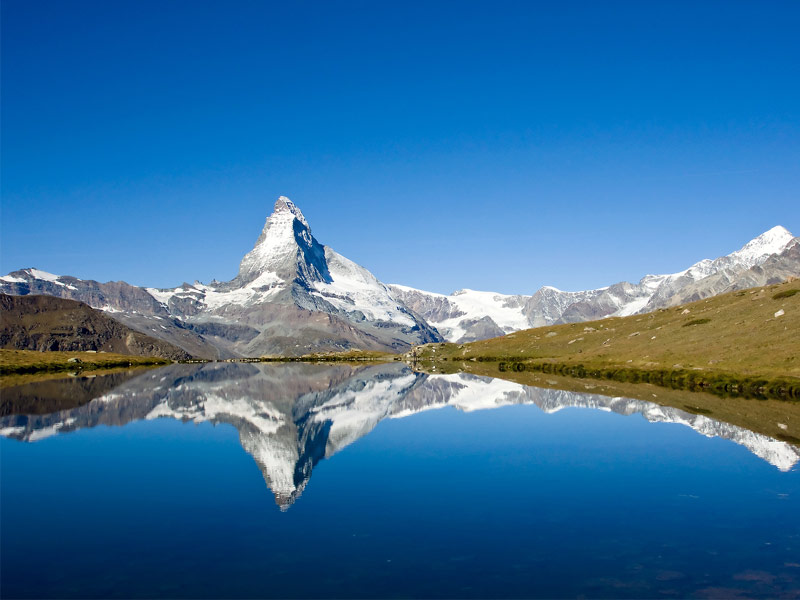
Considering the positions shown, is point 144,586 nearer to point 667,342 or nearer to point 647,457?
point 647,457

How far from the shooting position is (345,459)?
39.3 m

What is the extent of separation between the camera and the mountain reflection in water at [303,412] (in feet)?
128

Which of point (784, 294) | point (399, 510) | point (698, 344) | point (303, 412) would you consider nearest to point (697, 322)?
point (784, 294)

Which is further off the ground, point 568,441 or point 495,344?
point 495,344

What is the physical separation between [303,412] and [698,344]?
68.7 m

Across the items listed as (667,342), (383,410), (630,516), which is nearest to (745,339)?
(667,342)

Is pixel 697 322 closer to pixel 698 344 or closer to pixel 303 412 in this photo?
pixel 698 344

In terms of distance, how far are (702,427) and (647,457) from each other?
12798mm

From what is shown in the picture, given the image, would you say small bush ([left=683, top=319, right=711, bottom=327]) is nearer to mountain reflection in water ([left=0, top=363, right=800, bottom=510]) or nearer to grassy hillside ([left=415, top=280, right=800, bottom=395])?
grassy hillside ([left=415, top=280, right=800, bottom=395])

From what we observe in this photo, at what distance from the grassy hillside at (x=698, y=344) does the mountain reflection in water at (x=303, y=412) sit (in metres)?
21.6

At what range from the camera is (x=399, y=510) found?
27031 millimetres

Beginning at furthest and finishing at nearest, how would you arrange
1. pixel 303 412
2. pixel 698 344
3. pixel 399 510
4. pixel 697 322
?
1. pixel 697 322
2. pixel 698 344
3. pixel 303 412
4. pixel 399 510

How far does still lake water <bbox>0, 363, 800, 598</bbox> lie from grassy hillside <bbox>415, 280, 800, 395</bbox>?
3500 cm

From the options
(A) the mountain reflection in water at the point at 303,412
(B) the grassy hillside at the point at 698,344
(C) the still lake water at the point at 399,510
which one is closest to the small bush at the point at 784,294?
(B) the grassy hillside at the point at 698,344
